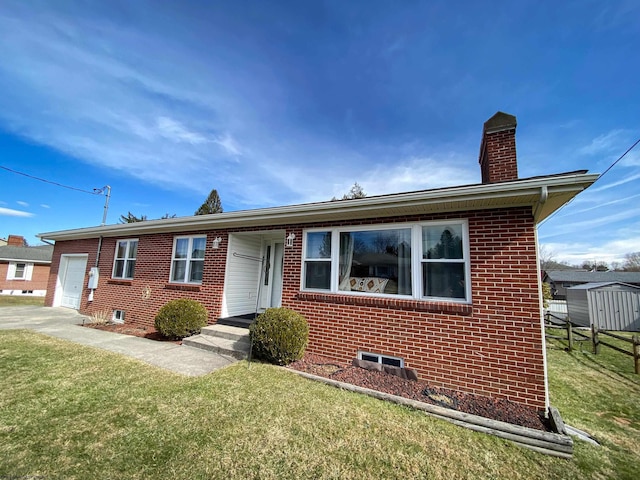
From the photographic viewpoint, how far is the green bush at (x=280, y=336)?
4.95 metres

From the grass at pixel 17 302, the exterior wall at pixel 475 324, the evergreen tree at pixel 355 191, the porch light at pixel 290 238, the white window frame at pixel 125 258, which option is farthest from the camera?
the evergreen tree at pixel 355 191

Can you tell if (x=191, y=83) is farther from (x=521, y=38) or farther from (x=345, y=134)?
(x=521, y=38)

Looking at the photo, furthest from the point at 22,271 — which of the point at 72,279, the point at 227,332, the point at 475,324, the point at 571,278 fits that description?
the point at 571,278

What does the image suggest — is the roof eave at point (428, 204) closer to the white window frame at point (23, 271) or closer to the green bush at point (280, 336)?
the green bush at point (280, 336)

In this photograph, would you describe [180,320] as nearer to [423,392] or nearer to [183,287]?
[183,287]

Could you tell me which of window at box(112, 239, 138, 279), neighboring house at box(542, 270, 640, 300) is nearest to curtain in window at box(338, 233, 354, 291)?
window at box(112, 239, 138, 279)

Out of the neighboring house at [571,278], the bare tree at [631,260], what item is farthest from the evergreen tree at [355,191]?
the bare tree at [631,260]

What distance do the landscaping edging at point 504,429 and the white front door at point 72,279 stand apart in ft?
43.6

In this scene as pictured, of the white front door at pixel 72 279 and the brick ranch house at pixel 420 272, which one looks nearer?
the brick ranch house at pixel 420 272

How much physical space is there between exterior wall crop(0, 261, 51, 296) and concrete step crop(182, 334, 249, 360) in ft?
81.9

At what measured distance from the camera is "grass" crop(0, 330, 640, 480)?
240cm

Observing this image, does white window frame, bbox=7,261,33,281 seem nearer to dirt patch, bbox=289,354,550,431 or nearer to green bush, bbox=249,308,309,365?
green bush, bbox=249,308,309,365

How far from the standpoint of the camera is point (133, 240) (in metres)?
9.48

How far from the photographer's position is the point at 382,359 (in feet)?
16.5
